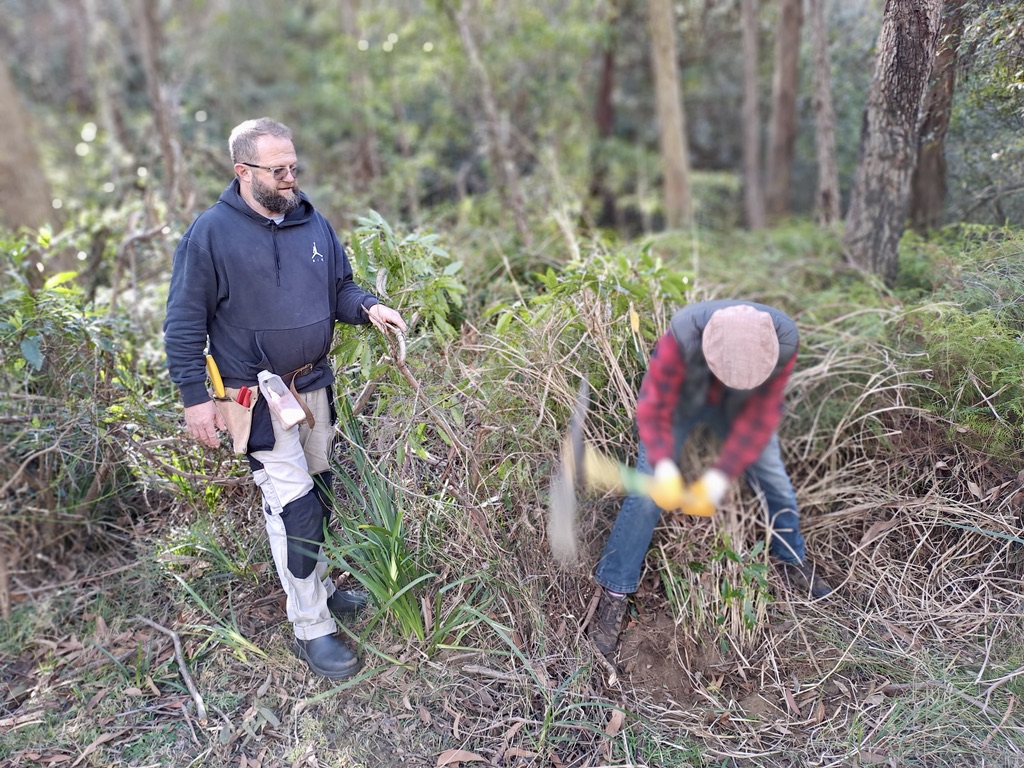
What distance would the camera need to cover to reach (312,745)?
2.48 metres

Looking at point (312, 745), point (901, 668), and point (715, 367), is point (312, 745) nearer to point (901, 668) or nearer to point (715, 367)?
point (715, 367)

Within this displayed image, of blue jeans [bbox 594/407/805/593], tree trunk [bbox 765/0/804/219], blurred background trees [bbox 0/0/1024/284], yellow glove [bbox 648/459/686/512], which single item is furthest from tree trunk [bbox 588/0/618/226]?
yellow glove [bbox 648/459/686/512]

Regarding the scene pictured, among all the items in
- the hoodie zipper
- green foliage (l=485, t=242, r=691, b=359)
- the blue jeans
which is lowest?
the blue jeans

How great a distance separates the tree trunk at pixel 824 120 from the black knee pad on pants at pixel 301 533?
4.47 metres

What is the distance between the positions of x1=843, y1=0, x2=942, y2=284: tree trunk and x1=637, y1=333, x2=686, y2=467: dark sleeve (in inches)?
81.3

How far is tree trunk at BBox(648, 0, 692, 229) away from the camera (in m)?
7.24

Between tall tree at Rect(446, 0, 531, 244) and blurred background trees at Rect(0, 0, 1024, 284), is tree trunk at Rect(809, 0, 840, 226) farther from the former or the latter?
tall tree at Rect(446, 0, 531, 244)

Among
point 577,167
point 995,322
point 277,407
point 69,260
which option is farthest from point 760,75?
point 277,407

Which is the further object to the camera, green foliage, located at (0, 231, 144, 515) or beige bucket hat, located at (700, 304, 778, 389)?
green foliage, located at (0, 231, 144, 515)

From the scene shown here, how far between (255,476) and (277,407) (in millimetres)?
312

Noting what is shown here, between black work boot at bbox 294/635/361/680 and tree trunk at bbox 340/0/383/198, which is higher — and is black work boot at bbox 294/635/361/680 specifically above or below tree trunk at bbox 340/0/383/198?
below

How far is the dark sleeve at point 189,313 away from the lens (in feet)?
7.73

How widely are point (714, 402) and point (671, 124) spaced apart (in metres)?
5.58

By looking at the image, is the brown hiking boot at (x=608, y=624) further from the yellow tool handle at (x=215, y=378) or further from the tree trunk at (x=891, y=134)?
the tree trunk at (x=891, y=134)
